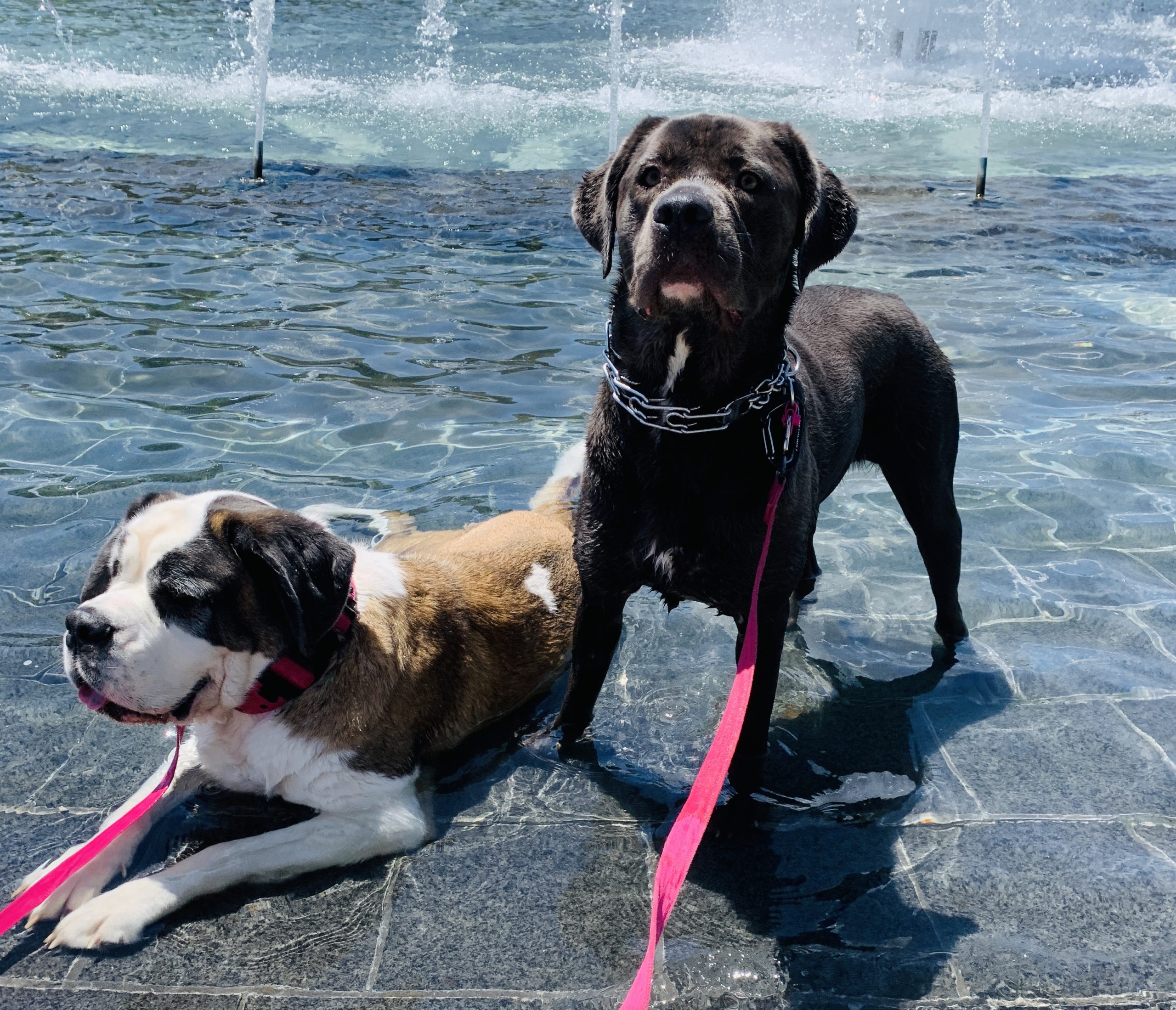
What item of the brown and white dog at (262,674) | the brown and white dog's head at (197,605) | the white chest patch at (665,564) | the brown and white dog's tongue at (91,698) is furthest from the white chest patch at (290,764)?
the white chest patch at (665,564)

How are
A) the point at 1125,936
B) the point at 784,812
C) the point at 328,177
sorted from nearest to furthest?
the point at 1125,936 → the point at 784,812 → the point at 328,177

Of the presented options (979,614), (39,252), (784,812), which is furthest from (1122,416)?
(39,252)

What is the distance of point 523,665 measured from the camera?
478cm

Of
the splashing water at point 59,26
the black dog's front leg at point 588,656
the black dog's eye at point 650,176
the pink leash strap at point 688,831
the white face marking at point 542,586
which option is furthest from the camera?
the splashing water at point 59,26

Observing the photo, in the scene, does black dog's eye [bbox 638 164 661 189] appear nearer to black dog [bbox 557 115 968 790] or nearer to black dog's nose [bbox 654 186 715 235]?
black dog [bbox 557 115 968 790]

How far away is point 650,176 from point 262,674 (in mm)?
2112

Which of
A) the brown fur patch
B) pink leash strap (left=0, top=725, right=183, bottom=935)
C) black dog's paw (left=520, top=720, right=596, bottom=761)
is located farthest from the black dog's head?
pink leash strap (left=0, top=725, right=183, bottom=935)

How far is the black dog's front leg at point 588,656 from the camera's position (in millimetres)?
4055

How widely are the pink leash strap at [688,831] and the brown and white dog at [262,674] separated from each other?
1154 millimetres

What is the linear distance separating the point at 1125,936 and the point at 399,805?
238 cm

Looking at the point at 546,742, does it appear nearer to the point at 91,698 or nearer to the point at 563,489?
the point at 91,698

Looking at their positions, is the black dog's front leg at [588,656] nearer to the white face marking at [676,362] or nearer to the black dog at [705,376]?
the black dog at [705,376]

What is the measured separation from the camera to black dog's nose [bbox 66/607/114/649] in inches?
128

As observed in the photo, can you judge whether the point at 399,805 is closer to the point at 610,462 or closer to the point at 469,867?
the point at 469,867
